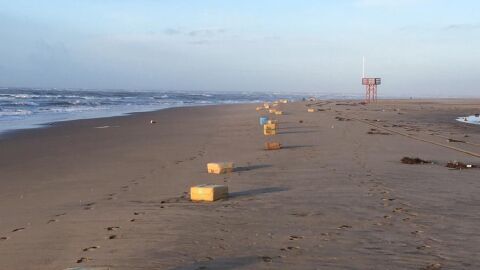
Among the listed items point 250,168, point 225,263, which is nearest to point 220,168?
point 250,168

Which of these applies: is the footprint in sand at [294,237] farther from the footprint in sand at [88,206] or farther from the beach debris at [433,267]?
the footprint in sand at [88,206]

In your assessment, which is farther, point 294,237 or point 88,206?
point 88,206

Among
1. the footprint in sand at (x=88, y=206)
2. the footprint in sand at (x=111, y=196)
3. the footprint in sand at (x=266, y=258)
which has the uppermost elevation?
the footprint in sand at (x=266, y=258)

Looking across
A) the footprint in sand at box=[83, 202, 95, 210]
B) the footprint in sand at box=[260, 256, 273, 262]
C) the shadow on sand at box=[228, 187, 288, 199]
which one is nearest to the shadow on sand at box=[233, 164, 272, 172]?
the shadow on sand at box=[228, 187, 288, 199]

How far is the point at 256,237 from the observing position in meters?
5.71

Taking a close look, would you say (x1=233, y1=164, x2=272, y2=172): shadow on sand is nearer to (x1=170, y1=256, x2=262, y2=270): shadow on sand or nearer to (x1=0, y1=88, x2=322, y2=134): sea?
(x1=170, y1=256, x2=262, y2=270): shadow on sand

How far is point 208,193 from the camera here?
7613 mm

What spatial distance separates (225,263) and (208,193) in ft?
9.42

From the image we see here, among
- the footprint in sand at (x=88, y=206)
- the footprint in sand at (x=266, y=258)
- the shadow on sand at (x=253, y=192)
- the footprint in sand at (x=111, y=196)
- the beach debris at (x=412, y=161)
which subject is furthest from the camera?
the beach debris at (x=412, y=161)

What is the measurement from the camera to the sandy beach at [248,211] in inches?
198

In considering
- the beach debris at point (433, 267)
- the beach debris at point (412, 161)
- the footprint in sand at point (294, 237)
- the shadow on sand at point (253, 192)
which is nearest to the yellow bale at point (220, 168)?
the shadow on sand at point (253, 192)

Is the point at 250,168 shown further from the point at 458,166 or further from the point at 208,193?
the point at 458,166

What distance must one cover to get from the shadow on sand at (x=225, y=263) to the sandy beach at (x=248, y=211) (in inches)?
0.4

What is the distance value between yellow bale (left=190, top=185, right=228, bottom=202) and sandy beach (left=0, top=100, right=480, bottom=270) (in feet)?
0.59
